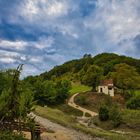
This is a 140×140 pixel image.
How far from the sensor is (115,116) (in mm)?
62188

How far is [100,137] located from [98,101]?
52674mm

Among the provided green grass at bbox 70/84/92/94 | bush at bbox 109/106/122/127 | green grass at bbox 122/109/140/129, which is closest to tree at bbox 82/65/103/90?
green grass at bbox 70/84/92/94

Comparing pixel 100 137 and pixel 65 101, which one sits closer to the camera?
pixel 100 137

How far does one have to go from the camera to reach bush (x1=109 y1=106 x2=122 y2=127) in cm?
6094

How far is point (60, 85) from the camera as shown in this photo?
94.2 meters

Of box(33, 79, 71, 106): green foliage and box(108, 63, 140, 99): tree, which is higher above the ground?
box(108, 63, 140, 99): tree

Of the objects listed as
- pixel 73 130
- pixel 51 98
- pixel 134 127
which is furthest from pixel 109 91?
pixel 73 130

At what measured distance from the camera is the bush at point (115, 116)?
60938 millimetres

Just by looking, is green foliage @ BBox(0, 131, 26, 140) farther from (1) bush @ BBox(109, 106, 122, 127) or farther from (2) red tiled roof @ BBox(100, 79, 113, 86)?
(2) red tiled roof @ BBox(100, 79, 113, 86)

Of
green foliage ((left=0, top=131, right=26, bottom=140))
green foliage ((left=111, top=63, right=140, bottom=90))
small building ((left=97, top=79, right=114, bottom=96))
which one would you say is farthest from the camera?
green foliage ((left=111, top=63, right=140, bottom=90))

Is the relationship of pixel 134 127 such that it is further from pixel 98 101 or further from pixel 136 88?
pixel 136 88

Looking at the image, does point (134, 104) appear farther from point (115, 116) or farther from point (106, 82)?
point (106, 82)

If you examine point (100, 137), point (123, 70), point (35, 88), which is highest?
point (123, 70)

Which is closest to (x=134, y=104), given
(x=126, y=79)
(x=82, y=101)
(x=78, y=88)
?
(x=82, y=101)
